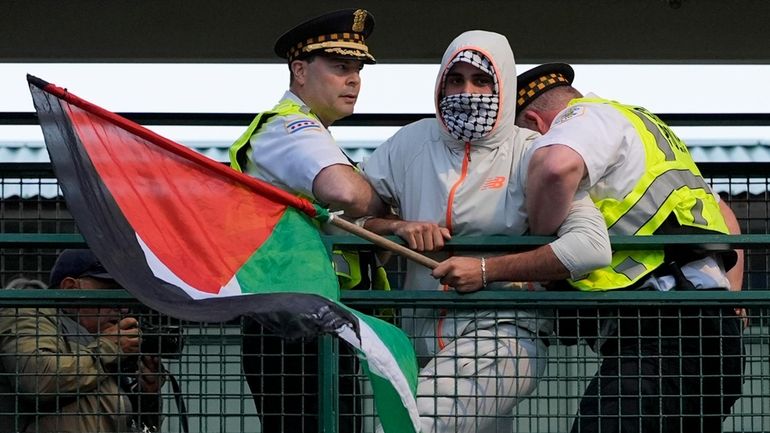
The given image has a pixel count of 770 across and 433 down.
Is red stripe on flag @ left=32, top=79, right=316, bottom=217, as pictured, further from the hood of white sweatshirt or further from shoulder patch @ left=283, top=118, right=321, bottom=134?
the hood of white sweatshirt

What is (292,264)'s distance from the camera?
18.6ft

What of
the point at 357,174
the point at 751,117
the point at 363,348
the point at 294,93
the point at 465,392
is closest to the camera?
the point at 363,348

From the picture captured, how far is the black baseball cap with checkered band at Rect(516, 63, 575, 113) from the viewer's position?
6449 millimetres

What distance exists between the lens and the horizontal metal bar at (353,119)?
7.62m

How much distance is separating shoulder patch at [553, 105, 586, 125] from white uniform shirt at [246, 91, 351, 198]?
2.62 feet

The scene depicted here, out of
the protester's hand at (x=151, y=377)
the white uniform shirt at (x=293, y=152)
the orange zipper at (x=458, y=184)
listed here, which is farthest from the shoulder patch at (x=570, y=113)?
the protester's hand at (x=151, y=377)

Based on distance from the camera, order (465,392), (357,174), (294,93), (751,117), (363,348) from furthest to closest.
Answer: (751,117)
(294,93)
(357,174)
(465,392)
(363,348)

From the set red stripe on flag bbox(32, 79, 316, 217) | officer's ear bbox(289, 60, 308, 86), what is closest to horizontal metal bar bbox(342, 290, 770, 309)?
red stripe on flag bbox(32, 79, 316, 217)

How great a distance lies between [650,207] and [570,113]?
1.46ft

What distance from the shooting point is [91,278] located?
6402 mm

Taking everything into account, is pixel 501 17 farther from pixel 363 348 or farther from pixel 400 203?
pixel 363 348

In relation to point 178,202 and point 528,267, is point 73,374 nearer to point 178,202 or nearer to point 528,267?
point 178,202

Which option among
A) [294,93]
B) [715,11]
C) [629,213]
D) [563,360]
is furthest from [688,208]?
[715,11]

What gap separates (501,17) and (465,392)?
2734mm
